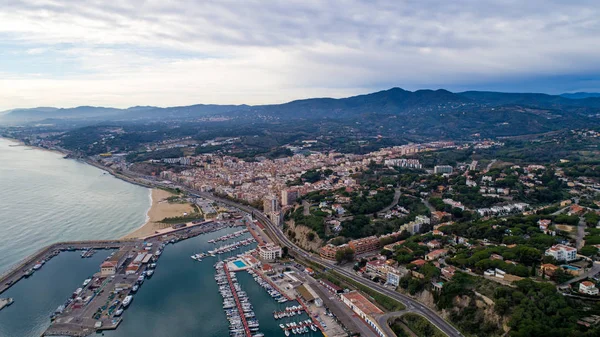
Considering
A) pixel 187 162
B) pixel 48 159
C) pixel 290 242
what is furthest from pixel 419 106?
pixel 290 242

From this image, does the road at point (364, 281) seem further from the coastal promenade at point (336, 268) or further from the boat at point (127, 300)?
the boat at point (127, 300)

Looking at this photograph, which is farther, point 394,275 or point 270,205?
point 270,205

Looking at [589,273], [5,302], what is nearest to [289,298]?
[589,273]

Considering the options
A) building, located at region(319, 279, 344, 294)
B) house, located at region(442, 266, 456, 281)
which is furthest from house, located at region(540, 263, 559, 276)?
building, located at region(319, 279, 344, 294)

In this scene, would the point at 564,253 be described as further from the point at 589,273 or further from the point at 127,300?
the point at 127,300

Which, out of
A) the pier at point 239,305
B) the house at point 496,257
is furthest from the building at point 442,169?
the pier at point 239,305

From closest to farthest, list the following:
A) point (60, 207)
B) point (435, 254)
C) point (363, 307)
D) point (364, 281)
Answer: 1. point (363, 307)
2. point (364, 281)
3. point (435, 254)
4. point (60, 207)
